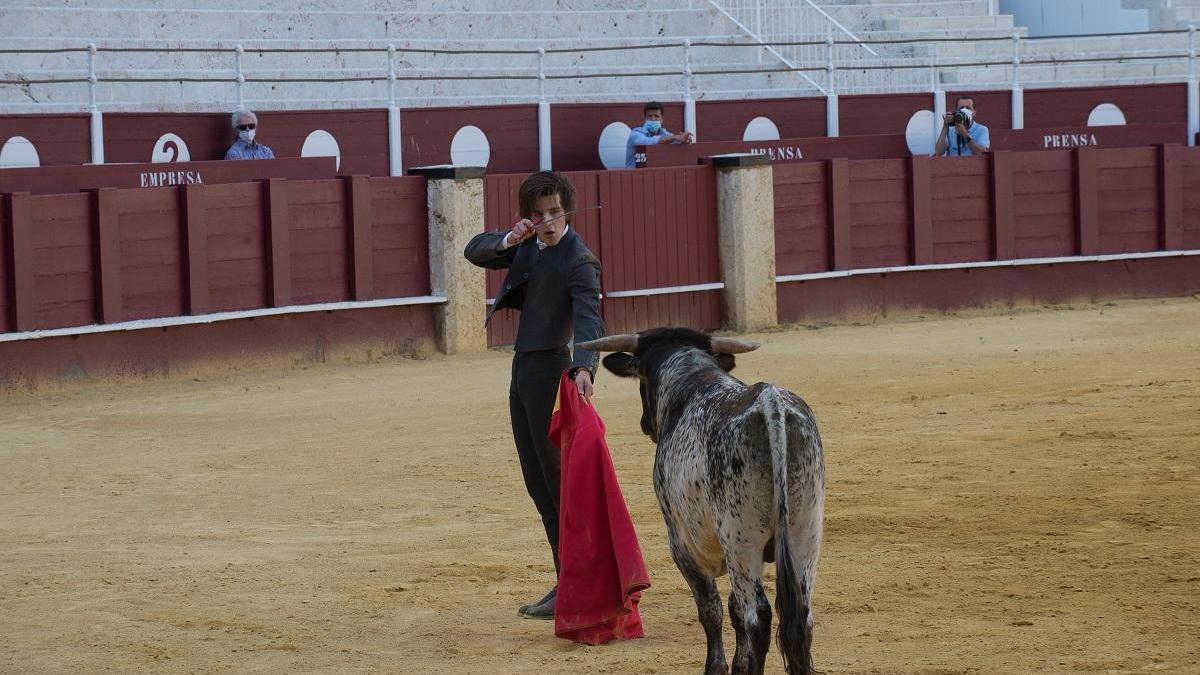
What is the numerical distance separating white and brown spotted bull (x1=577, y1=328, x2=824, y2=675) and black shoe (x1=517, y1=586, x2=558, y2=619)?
2.54ft

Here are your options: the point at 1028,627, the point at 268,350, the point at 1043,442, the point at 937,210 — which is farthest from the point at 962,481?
the point at 937,210

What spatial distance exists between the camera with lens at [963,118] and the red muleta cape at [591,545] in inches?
419

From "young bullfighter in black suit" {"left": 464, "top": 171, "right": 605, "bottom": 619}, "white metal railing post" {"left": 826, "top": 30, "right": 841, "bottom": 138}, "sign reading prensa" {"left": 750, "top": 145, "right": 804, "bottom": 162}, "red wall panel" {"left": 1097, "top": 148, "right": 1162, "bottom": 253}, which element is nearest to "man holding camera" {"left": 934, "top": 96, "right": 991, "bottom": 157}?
"red wall panel" {"left": 1097, "top": 148, "right": 1162, "bottom": 253}

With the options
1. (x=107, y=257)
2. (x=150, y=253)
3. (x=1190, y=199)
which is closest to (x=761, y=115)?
(x=1190, y=199)

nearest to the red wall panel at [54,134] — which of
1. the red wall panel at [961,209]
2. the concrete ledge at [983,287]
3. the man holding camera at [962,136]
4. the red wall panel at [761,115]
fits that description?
the concrete ledge at [983,287]

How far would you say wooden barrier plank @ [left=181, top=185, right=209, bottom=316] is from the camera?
11148 millimetres

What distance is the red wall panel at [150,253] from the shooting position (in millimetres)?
→ 10930

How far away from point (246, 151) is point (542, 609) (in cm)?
815

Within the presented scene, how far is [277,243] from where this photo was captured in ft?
38.1

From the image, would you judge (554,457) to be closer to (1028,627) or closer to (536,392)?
(536,392)

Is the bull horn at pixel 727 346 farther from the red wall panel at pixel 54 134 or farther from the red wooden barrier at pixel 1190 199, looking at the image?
the red wooden barrier at pixel 1190 199

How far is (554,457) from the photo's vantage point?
522 cm

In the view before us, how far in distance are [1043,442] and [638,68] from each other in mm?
8823

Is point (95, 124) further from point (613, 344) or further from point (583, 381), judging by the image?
point (613, 344)
